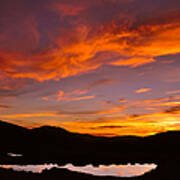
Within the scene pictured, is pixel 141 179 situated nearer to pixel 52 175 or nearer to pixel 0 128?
pixel 52 175

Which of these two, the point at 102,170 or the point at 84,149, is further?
the point at 84,149

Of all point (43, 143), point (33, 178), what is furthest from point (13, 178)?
point (43, 143)

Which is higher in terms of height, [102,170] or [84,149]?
[84,149]

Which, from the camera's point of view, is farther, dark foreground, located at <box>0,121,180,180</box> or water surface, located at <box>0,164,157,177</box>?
dark foreground, located at <box>0,121,180,180</box>

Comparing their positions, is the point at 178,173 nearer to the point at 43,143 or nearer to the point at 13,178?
the point at 13,178

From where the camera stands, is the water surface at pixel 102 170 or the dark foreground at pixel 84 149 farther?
the dark foreground at pixel 84 149

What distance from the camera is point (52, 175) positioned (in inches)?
1080

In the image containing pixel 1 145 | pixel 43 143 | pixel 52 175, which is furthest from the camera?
pixel 43 143

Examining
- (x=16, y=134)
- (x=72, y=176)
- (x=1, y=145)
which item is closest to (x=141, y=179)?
(x=72, y=176)

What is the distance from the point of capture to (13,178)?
80.3 feet

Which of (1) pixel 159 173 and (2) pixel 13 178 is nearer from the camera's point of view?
(2) pixel 13 178

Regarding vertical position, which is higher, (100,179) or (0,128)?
(0,128)

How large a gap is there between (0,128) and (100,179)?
7012 inches

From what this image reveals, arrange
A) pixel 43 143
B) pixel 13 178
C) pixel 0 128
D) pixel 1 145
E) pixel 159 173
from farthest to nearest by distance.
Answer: pixel 0 128
pixel 43 143
pixel 1 145
pixel 159 173
pixel 13 178
